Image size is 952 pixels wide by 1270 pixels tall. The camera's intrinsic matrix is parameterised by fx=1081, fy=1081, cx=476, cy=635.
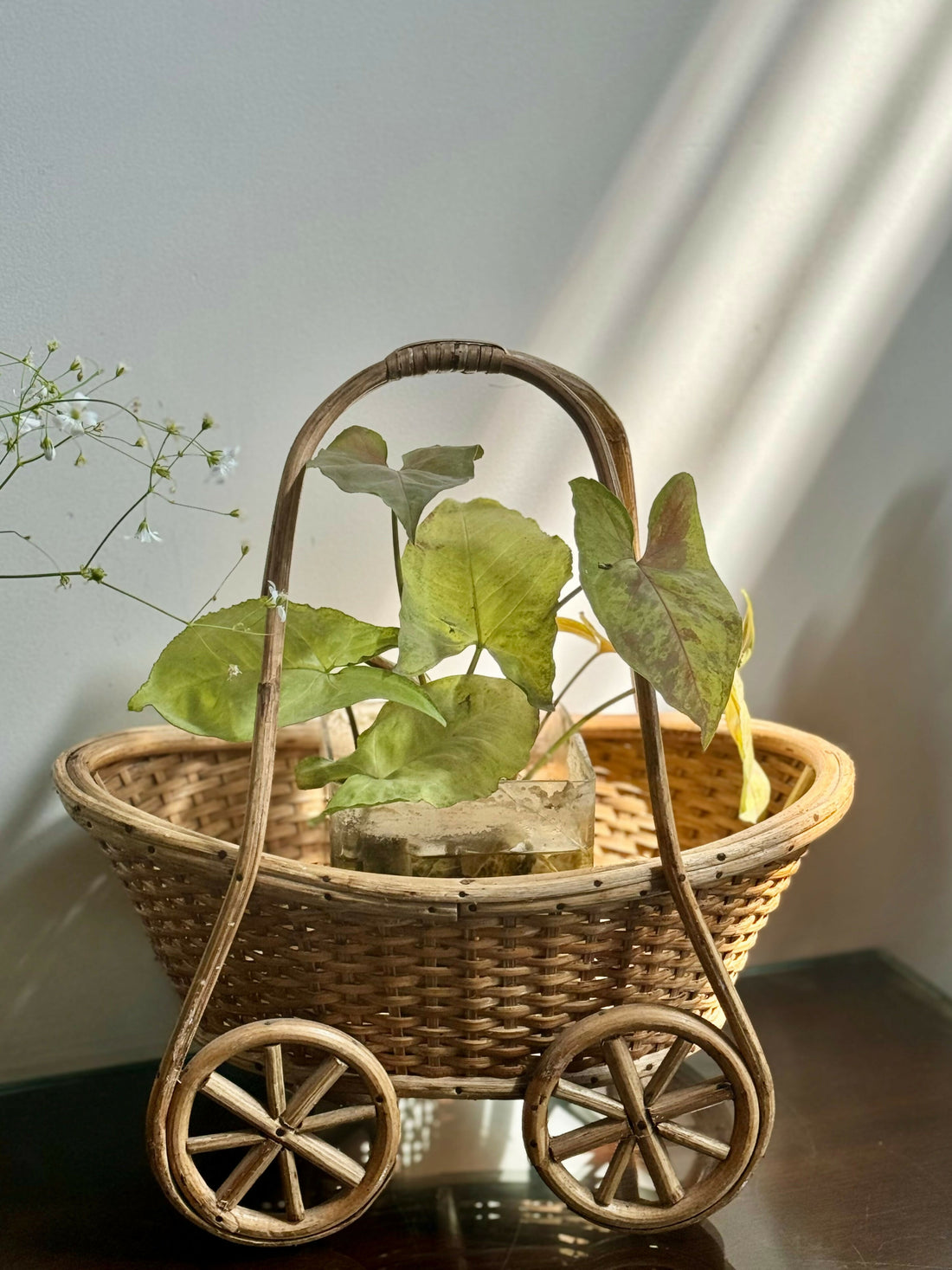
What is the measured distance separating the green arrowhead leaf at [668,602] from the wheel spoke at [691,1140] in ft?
0.87

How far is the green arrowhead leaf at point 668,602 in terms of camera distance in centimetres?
56

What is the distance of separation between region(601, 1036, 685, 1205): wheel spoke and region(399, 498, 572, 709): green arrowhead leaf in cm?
21

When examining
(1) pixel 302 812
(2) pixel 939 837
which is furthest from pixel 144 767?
(2) pixel 939 837

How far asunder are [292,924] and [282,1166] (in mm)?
148

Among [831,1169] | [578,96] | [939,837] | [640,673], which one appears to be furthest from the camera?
[939,837]

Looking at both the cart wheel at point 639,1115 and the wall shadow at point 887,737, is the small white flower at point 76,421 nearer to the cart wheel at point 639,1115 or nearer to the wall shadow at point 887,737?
the cart wheel at point 639,1115

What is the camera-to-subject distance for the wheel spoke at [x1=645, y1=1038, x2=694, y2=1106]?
66 centimetres

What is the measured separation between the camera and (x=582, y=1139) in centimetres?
64

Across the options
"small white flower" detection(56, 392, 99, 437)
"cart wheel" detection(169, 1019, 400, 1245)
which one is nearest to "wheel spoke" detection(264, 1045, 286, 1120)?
"cart wheel" detection(169, 1019, 400, 1245)

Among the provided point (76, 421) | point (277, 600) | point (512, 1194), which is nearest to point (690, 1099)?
point (512, 1194)

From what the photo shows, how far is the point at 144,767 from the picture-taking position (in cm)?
82

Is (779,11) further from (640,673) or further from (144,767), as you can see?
(144,767)

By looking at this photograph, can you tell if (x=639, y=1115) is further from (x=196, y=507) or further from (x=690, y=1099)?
(x=196, y=507)

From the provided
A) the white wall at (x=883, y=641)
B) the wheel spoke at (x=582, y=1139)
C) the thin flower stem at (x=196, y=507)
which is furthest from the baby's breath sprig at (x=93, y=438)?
the white wall at (x=883, y=641)
